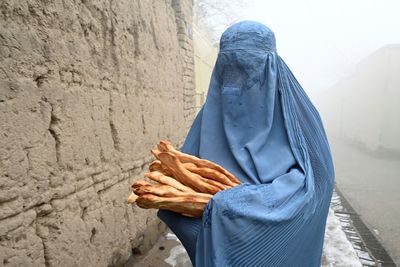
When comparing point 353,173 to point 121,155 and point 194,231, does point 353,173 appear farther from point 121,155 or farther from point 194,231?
point 194,231

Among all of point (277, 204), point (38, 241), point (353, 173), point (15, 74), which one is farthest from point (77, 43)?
point (353, 173)

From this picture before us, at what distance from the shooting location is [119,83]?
2.73m

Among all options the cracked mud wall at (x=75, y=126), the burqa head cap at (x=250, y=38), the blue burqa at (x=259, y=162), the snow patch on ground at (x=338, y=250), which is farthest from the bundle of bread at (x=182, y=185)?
the snow patch on ground at (x=338, y=250)

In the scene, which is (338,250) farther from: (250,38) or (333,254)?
(250,38)

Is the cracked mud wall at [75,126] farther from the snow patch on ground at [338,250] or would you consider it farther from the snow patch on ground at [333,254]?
the snow patch on ground at [338,250]

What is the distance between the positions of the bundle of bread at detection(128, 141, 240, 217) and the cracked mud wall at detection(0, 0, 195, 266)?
816 mm

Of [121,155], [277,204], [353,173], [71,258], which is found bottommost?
[353,173]

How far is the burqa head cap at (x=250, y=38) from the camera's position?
136cm

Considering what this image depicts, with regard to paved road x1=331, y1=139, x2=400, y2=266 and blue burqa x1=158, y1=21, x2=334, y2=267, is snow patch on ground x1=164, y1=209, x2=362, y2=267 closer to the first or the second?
paved road x1=331, y1=139, x2=400, y2=266

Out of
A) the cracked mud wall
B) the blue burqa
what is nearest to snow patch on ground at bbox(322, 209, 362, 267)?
the cracked mud wall

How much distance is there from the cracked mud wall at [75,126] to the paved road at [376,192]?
2.87 meters

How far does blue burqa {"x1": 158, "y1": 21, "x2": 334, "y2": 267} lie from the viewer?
42.9 inches

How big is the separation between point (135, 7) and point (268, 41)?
2.12 m

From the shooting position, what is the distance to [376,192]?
606 cm
